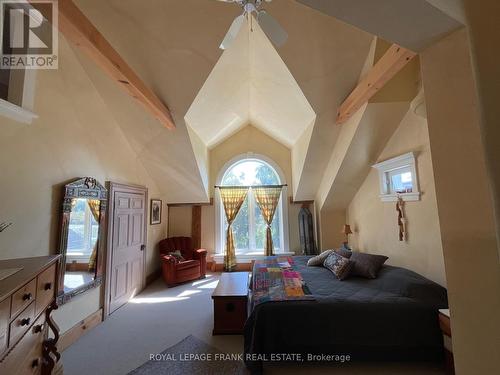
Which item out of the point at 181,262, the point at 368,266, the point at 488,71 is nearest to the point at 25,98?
the point at 488,71

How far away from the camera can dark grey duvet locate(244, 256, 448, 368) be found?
6.28ft

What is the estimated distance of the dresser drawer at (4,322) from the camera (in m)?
0.92

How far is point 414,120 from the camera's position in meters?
2.64

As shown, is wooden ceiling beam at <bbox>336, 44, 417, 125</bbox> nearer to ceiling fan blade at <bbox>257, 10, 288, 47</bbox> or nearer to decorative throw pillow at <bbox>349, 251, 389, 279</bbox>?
ceiling fan blade at <bbox>257, 10, 288, 47</bbox>

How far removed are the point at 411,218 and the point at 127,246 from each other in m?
4.14

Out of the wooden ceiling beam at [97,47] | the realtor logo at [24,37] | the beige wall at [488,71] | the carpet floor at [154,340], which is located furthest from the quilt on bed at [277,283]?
the realtor logo at [24,37]

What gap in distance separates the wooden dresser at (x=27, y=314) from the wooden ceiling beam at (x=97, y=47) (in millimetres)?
1679

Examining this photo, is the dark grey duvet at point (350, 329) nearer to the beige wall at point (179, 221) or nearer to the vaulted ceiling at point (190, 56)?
the vaulted ceiling at point (190, 56)

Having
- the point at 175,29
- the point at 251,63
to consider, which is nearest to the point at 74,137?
the point at 175,29

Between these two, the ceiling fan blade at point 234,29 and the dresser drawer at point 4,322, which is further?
the ceiling fan blade at point 234,29

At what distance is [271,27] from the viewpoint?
180cm

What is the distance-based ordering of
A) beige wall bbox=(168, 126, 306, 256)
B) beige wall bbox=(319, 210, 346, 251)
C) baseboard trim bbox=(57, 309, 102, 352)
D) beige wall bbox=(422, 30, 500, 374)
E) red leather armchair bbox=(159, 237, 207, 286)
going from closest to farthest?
beige wall bbox=(422, 30, 500, 374) → baseboard trim bbox=(57, 309, 102, 352) → red leather armchair bbox=(159, 237, 207, 286) → beige wall bbox=(319, 210, 346, 251) → beige wall bbox=(168, 126, 306, 256)

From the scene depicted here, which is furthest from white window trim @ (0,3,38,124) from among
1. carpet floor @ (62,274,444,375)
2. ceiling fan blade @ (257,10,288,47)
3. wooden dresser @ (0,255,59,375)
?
carpet floor @ (62,274,444,375)

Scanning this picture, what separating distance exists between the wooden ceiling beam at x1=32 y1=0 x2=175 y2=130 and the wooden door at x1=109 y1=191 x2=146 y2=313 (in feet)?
5.14
